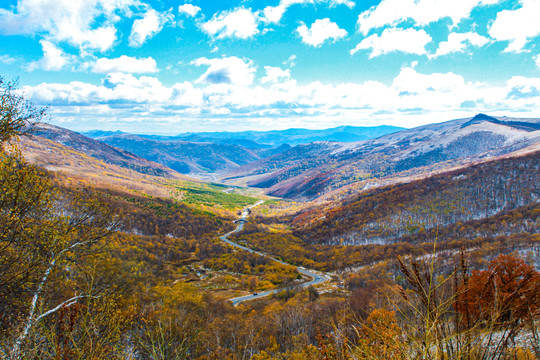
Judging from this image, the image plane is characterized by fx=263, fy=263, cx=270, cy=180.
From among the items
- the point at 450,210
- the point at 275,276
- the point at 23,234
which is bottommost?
the point at 275,276

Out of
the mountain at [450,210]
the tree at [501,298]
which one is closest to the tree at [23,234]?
the tree at [501,298]

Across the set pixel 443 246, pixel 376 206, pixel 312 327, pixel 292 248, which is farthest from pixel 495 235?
pixel 312 327

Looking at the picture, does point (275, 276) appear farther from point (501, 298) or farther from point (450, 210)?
point (450, 210)

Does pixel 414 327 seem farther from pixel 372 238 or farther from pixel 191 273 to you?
pixel 372 238

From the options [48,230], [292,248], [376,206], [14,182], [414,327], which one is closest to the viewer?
[414,327]

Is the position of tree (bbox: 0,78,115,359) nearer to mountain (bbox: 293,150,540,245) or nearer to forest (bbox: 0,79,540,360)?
forest (bbox: 0,79,540,360)

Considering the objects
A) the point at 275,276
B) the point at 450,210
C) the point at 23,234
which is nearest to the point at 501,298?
the point at 23,234

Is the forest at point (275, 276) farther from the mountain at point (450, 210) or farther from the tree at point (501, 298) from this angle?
the mountain at point (450, 210)

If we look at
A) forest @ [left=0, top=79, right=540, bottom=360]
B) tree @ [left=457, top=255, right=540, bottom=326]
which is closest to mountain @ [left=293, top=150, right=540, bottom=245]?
forest @ [left=0, top=79, right=540, bottom=360]
